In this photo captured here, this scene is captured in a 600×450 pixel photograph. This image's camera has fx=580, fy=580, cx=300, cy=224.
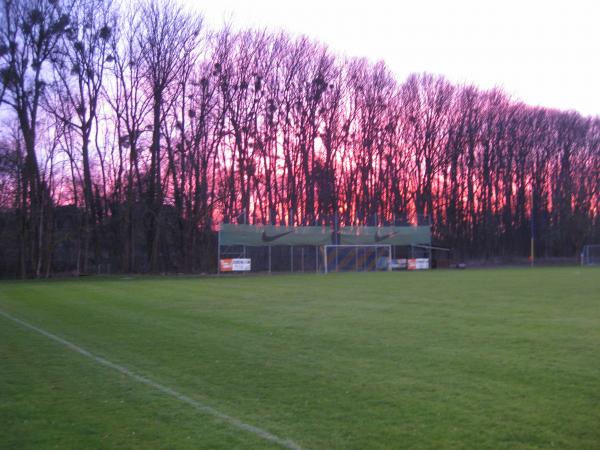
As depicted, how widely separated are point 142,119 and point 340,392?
41.2 meters

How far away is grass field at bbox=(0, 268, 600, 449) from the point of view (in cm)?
550

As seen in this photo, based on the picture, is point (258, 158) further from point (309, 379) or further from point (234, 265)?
point (309, 379)

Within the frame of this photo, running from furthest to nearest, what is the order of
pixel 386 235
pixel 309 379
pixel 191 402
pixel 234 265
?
pixel 386 235, pixel 234 265, pixel 309 379, pixel 191 402

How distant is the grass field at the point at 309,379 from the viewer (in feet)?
18.0

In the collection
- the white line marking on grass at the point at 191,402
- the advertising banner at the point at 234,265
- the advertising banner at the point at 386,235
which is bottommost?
the white line marking on grass at the point at 191,402

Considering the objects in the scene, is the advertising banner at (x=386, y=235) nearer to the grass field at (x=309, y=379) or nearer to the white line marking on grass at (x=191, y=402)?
the grass field at (x=309, y=379)

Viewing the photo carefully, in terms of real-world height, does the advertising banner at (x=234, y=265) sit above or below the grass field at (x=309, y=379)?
above

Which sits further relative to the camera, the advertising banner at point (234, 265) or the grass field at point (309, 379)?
the advertising banner at point (234, 265)

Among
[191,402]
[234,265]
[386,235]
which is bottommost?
[191,402]

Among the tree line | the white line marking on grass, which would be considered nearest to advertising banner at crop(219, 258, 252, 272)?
the tree line

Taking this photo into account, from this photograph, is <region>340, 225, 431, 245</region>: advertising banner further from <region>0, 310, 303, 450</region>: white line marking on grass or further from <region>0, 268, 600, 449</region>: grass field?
<region>0, 310, 303, 450</region>: white line marking on grass

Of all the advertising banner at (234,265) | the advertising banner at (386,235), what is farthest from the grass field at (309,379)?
the advertising banner at (386,235)

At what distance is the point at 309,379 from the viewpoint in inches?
306

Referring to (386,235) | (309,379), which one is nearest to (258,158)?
(386,235)
